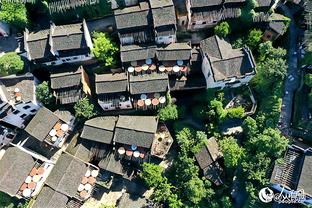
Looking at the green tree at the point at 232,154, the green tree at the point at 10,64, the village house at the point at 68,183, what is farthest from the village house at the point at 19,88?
the green tree at the point at 232,154

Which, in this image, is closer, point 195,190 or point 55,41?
point 195,190

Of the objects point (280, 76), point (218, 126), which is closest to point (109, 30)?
point (218, 126)

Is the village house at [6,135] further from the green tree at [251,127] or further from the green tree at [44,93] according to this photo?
the green tree at [251,127]

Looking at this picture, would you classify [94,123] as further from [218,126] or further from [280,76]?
[280,76]

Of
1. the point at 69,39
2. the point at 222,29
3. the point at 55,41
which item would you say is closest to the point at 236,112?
the point at 222,29

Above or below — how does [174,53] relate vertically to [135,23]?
below

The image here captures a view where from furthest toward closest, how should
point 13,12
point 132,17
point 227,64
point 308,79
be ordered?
point 13,12
point 132,17
point 227,64
point 308,79

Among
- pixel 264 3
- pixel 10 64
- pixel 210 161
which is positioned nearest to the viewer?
pixel 264 3

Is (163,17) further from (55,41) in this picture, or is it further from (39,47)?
(39,47)

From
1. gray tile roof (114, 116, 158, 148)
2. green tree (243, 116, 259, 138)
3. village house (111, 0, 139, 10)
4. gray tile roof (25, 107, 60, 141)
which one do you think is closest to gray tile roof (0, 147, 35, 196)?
gray tile roof (25, 107, 60, 141)
